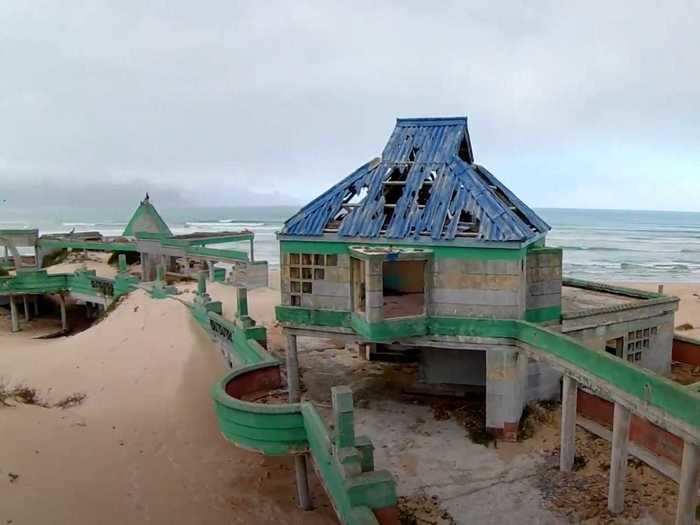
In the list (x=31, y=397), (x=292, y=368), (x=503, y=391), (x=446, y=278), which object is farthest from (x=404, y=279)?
(x=31, y=397)

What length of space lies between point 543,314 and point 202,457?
10733 mm

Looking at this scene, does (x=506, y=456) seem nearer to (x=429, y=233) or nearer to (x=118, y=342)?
(x=429, y=233)

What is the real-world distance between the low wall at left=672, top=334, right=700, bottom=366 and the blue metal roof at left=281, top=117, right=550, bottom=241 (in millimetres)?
7460

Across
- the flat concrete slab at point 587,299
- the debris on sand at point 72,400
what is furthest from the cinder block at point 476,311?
the debris on sand at point 72,400

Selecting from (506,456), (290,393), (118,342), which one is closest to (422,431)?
(506,456)

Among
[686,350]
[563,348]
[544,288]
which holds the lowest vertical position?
[686,350]

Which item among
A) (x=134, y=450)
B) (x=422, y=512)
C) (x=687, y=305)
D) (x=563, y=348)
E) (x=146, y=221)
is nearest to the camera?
(x=422, y=512)

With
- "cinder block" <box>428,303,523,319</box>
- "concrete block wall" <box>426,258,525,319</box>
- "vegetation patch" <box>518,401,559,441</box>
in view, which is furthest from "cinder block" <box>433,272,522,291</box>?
"vegetation patch" <box>518,401,559,441</box>

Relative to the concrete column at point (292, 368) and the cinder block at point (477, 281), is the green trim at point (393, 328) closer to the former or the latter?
the cinder block at point (477, 281)

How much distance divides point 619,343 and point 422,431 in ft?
22.5

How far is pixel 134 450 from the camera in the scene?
16797 millimetres

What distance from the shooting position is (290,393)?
54.6 ft

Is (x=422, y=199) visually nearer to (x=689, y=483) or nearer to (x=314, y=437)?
(x=314, y=437)

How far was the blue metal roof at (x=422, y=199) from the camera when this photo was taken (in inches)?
593
